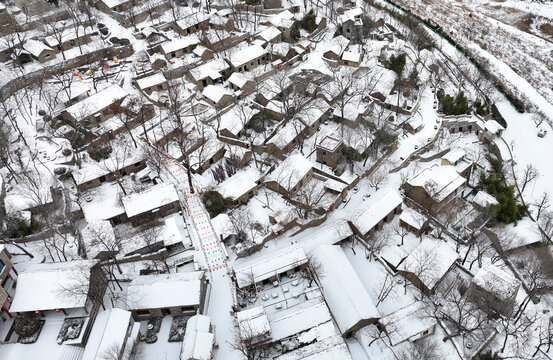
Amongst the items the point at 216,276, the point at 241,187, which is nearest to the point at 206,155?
the point at 241,187

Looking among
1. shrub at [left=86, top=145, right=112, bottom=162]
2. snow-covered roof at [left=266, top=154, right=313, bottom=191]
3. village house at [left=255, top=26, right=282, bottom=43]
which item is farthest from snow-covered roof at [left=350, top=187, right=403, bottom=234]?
village house at [left=255, top=26, right=282, bottom=43]

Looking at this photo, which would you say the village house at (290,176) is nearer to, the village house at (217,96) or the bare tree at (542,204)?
the village house at (217,96)

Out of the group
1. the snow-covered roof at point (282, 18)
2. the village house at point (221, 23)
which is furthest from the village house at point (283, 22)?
the village house at point (221, 23)

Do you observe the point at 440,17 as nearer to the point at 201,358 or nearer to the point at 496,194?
the point at 496,194

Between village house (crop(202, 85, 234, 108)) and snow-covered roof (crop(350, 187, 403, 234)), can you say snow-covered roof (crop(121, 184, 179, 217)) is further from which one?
snow-covered roof (crop(350, 187, 403, 234))

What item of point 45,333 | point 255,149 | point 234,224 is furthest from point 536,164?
point 45,333

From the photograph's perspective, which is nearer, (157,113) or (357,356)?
(357,356)

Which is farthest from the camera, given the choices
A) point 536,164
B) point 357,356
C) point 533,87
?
point 533,87
